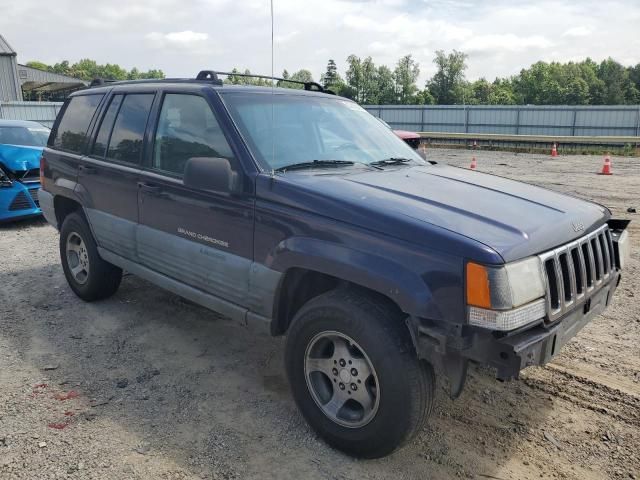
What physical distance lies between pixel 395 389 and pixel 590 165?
18.0 meters

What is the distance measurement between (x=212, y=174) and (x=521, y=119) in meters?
31.2

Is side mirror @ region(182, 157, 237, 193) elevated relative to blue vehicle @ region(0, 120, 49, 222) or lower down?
elevated

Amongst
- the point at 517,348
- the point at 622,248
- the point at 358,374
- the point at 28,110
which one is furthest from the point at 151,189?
the point at 28,110

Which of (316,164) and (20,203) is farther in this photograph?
(20,203)

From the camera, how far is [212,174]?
10.6 feet

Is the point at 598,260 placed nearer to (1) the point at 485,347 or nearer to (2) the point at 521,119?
(1) the point at 485,347

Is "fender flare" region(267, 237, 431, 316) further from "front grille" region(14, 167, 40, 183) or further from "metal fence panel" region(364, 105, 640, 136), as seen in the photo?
"metal fence panel" region(364, 105, 640, 136)

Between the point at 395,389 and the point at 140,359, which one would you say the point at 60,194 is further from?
the point at 395,389

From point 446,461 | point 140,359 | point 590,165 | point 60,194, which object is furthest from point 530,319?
point 590,165

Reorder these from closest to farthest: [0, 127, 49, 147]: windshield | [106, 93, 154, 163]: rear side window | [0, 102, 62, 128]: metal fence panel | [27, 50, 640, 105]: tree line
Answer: [106, 93, 154, 163]: rear side window < [0, 127, 49, 147]: windshield < [0, 102, 62, 128]: metal fence panel < [27, 50, 640, 105]: tree line

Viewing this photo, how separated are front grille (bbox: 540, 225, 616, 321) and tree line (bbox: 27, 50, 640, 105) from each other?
59.9 m

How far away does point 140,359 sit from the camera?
4.09 meters

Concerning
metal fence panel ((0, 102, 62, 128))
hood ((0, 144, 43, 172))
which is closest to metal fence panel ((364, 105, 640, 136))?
metal fence panel ((0, 102, 62, 128))

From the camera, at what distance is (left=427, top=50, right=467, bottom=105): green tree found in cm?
7725
